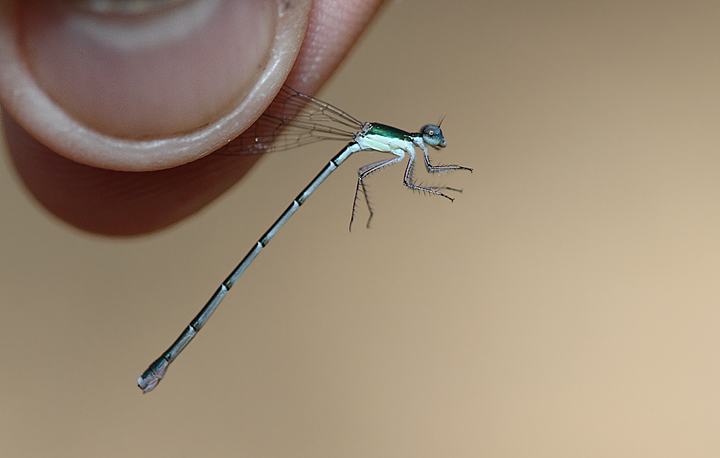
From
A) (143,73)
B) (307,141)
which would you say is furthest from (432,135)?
(143,73)

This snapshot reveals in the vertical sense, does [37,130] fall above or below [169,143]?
below

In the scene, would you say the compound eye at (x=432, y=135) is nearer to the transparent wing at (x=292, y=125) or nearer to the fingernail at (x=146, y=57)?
the transparent wing at (x=292, y=125)

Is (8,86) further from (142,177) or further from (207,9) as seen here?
(142,177)

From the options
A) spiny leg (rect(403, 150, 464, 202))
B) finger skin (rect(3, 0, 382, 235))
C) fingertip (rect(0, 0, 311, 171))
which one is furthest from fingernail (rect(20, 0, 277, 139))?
spiny leg (rect(403, 150, 464, 202))

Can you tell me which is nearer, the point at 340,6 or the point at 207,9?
the point at 207,9

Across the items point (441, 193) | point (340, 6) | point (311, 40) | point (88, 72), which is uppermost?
point (340, 6)

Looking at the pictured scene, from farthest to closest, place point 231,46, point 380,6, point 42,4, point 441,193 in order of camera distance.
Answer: point 380,6 → point 441,193 → point 231,46 → point 42,4

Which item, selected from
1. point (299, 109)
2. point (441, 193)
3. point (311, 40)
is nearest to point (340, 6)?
point (311, 40)

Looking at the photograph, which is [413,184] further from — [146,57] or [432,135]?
[146,57]
